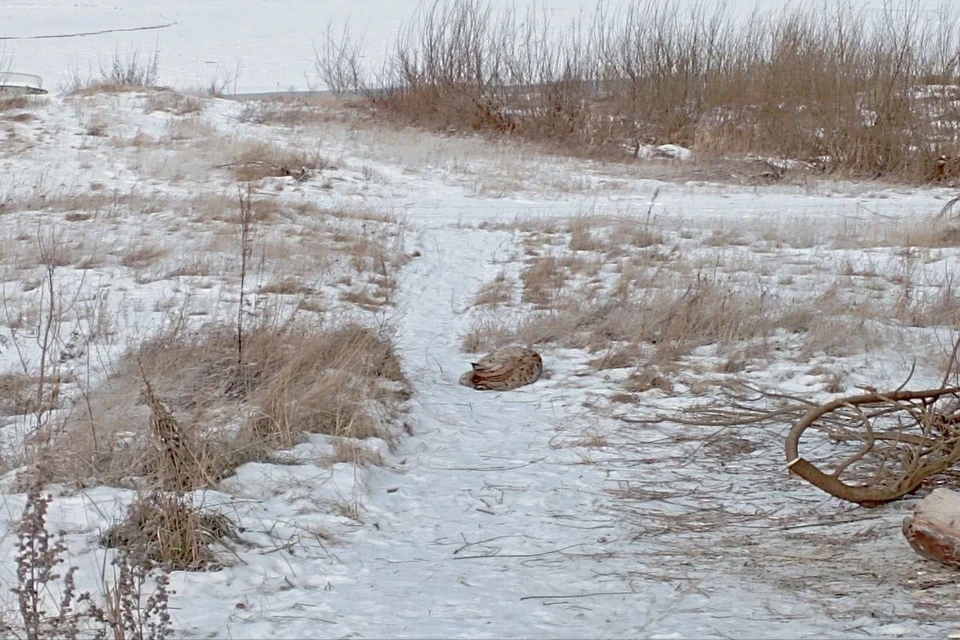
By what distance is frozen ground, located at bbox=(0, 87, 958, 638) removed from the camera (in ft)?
10.4

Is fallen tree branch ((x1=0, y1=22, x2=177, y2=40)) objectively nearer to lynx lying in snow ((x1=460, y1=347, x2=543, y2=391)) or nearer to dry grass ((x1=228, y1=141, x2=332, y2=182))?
dry grass ((x1=228, y1=141, x2=332, y2=182))

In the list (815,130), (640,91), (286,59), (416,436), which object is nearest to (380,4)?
(286,59)

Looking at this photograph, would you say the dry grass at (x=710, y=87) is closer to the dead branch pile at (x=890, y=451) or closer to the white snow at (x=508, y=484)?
the white snow at (x=508, y=484)

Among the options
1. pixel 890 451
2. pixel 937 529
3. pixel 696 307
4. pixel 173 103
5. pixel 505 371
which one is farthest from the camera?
pixel 173 103

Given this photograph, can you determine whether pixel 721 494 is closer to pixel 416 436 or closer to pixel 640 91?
pixel 416 436

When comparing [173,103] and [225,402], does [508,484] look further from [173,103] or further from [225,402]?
[173,103]

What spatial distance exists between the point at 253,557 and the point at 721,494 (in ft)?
6.22

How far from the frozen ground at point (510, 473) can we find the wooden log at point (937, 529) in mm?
67

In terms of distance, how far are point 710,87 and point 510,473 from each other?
15.1 metres

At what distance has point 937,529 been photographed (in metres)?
3.34

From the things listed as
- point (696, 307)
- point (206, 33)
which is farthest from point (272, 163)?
point (206, 33)

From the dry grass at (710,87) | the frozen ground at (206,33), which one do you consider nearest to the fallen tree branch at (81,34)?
the frozen ground at (206,33)

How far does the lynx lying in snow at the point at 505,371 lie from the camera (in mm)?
5934

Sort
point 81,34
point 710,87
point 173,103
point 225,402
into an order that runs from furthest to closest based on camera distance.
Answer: point 81,34 → point 710,87 → point 173,103 → point 225,402
